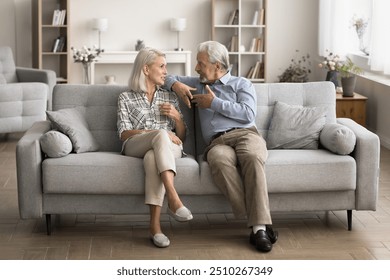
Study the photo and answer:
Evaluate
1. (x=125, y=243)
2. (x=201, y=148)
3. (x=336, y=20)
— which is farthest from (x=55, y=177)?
(x=336, y=20)

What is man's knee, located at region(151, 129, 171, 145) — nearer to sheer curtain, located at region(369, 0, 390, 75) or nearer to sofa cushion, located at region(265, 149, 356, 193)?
sofa cushion, located at region(265, 149, 356, 193)

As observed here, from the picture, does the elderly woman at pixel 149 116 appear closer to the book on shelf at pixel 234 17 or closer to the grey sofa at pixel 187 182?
the grey sofa at pixel 187 182

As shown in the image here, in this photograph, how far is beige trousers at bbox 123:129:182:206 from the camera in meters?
4.44

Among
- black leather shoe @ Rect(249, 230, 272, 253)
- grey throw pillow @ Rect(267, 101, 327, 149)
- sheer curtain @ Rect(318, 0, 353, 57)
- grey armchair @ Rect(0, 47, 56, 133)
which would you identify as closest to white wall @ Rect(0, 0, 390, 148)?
sheer curtain @ Rect(318, 0, 353, 57)

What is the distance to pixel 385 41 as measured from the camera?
7895 millimetres

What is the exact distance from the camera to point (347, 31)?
962 centimetres

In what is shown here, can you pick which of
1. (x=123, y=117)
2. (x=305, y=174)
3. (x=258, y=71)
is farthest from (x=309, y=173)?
(x=258, y=71)

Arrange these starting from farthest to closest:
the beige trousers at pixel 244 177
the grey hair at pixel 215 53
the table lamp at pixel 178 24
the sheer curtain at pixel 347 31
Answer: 1. the table lamp at pixel 178 24
2. the sheer curtain at pixel 347 31
3. the grey hair at pixel 215 53
4. the beige trousers at pixel 244 177

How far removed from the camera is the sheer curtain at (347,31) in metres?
7.92

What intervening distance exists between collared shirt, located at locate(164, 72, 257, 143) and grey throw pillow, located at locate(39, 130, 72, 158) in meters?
0.81

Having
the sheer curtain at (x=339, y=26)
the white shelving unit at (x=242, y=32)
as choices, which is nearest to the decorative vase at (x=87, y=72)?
the white shelving unit at (x=242, y=32)

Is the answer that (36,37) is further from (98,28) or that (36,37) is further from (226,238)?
(226,238)

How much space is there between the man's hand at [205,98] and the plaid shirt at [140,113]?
0.20 meters

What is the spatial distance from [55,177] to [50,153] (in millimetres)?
154
